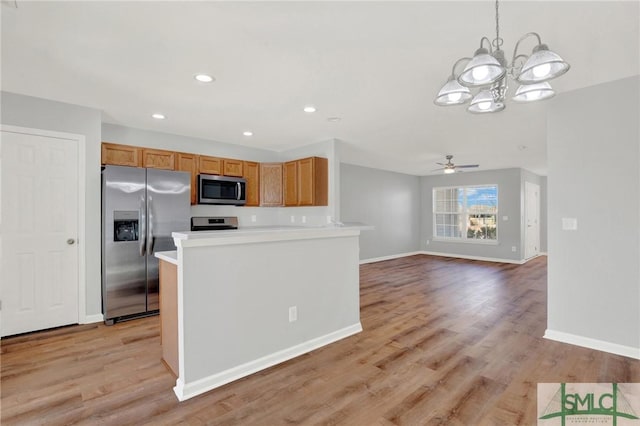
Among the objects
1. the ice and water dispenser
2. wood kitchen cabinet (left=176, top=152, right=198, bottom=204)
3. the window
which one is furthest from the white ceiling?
the window

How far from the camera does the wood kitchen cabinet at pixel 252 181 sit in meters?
5.23

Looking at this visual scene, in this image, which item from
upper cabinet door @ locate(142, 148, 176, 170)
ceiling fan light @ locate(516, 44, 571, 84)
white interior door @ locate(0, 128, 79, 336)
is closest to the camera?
ceiling fan light @ locate(516, 44, 571, 84)

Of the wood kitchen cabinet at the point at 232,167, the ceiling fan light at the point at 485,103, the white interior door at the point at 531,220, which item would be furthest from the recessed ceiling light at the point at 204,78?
the white interior door at the point at 531,220

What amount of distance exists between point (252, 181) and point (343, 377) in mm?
3706

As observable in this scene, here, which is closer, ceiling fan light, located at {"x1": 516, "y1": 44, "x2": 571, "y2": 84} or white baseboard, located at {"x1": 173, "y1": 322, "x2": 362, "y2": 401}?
ceiling fan light, located at {"x1": 516, "y1": 44, "x2": 571, "y2": 84}

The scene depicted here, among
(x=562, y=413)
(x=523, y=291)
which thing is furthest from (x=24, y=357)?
(x=523, y=291)

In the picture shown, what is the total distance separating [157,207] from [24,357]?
1.86 meters

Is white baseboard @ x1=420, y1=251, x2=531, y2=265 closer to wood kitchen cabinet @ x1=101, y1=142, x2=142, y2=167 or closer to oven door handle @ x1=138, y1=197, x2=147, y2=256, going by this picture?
oven door handle @ x1=138, y1=197, x2=147, y2=256

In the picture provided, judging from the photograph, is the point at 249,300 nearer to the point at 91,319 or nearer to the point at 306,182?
the point at 91,319

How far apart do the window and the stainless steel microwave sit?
21.1 feet

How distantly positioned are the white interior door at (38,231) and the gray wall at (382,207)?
489 centimetres

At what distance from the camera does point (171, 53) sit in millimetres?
2303

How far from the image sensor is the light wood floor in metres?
1.93

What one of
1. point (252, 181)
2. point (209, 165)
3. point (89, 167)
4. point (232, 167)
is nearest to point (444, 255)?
point (252, 181)
